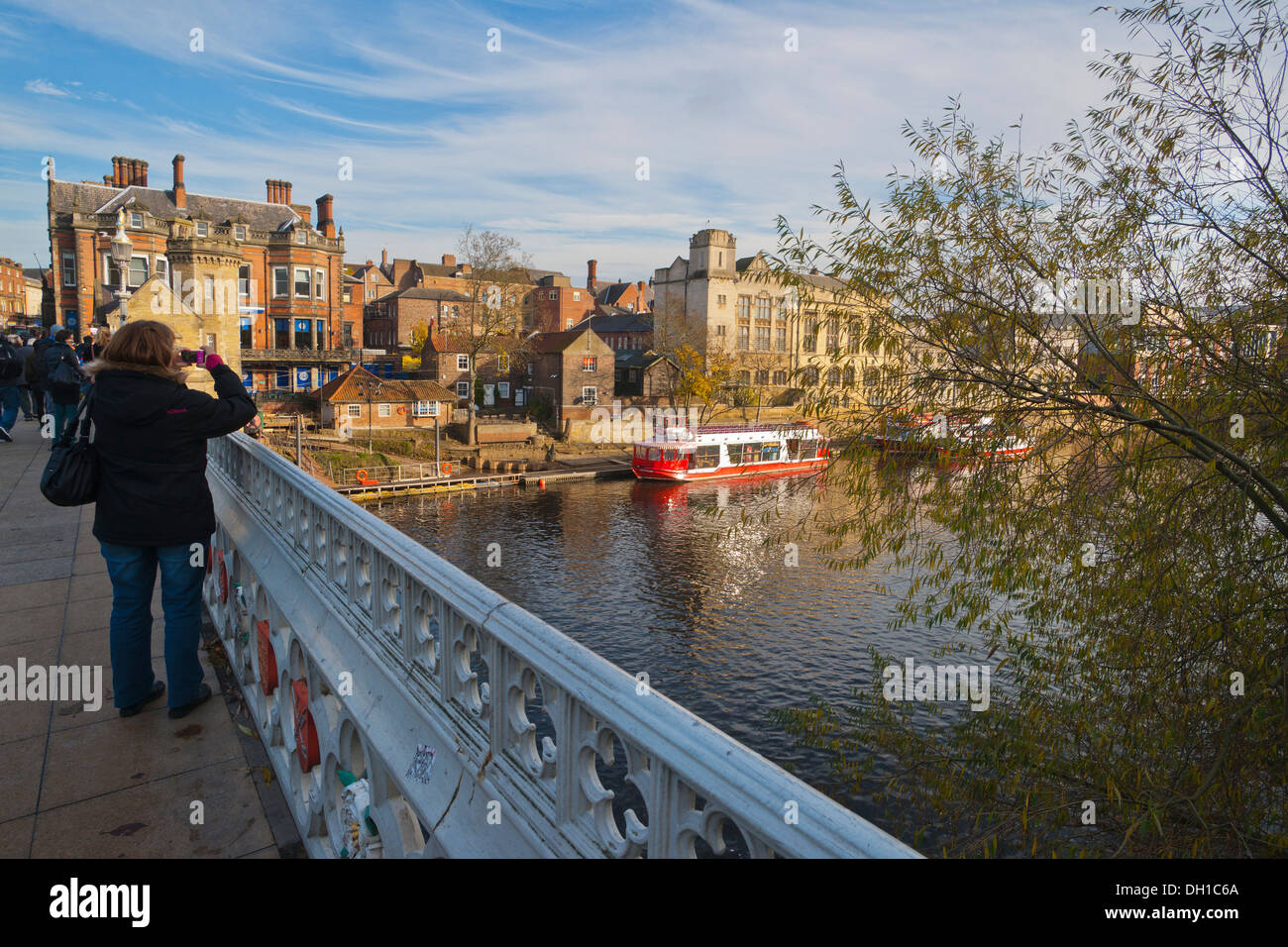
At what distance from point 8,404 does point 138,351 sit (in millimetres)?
15451

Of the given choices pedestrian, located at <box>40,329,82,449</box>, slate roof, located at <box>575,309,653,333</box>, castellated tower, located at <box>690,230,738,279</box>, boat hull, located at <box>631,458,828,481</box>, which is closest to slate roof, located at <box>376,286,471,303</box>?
slate roof, located at <box>575,309,653,333</box>

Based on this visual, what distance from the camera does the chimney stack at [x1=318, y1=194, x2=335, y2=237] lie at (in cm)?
5822

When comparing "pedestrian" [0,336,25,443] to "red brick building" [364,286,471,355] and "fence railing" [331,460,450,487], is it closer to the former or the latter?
"fence railing" [331,460,450,487]

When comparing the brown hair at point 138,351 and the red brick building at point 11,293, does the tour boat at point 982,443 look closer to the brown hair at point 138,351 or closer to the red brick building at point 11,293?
the brown hair at point 138,351

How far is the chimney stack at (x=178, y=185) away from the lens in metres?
52.2

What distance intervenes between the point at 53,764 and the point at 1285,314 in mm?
9519

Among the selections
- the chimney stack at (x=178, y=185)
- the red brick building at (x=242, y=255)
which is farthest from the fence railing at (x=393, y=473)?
the chimney stack at (x=178, y=185)

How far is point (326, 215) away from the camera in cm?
5878

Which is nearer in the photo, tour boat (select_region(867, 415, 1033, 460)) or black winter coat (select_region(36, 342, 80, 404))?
tour boat (select_region(867, 415, 1033, 460))

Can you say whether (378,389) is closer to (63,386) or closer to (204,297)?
(204,297)

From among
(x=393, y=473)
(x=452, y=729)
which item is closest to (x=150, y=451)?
(x=452, y=729)

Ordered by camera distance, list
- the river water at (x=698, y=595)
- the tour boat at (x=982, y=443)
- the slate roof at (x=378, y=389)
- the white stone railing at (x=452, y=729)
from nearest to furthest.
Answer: the white stone railing at (x=452, y=729) < the tour boat at (x=982, y=443) < the river water at (x=698, y=595) < the slate roof at (x=378, y=389)

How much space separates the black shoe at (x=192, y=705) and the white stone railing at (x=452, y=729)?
0.79 feet

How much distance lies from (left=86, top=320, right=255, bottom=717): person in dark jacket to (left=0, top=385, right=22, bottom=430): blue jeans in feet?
48.3
